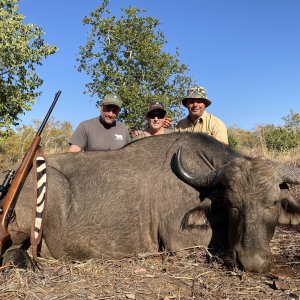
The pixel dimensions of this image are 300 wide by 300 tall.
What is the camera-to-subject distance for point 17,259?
3.86 metres

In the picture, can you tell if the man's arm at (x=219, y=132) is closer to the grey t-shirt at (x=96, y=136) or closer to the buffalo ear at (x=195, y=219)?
the grey t-shirt at (x=96, y=136)

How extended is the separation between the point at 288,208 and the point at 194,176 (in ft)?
3.47

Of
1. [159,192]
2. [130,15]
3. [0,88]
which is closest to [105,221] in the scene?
[159,192]

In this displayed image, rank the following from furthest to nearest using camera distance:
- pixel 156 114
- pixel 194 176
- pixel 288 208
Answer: pixel 156 114 → pixel 194 176 → pixel 288 208

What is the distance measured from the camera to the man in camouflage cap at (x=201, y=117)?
6.71 metres

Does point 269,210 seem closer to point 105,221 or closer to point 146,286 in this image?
point 146,286

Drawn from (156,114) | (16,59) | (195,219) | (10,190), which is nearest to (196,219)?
(195,219)

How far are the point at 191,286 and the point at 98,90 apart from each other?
17.0 meters

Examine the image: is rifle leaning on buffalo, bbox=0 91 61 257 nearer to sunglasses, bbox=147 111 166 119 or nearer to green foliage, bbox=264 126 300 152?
sunglasses, bbox=147 111 166 119

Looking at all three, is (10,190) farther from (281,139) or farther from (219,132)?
(281,139)

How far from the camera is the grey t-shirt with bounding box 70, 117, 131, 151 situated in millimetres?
6738

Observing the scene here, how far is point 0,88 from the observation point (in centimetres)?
1405

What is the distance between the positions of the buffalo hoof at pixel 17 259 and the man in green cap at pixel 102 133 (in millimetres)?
2822

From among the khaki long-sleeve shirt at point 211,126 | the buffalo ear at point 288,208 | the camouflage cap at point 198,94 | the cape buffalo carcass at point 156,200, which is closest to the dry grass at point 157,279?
the cape buffalo carcass at point 156,200
